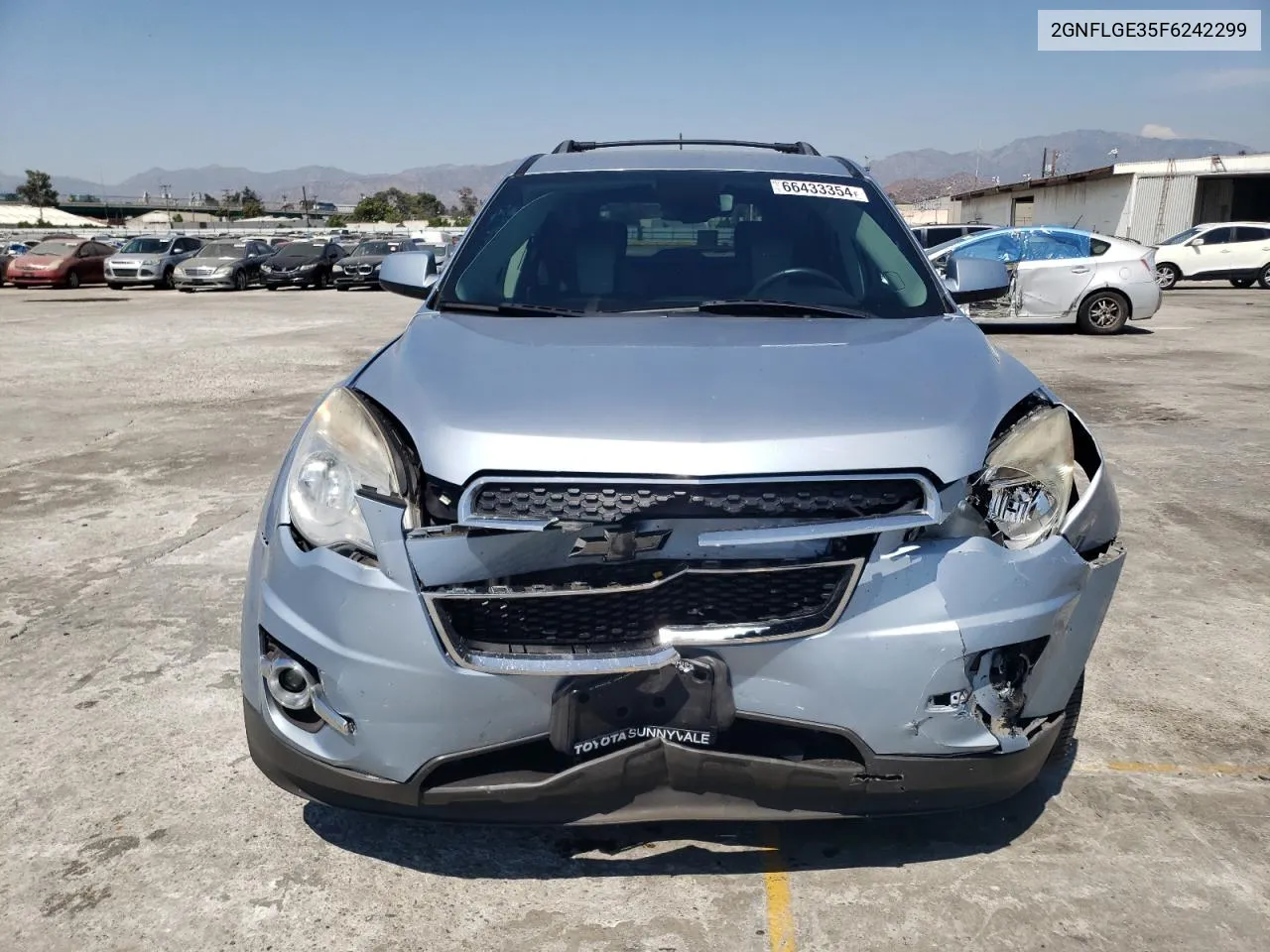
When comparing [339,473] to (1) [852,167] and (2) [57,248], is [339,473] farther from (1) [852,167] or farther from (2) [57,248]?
(2) [57,248]

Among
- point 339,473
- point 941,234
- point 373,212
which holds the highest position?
point 373,212

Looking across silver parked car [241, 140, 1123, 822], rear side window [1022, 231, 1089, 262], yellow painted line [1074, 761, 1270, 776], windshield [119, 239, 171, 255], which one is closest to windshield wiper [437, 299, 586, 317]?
silver parked car [241, 140, 1123, 822]

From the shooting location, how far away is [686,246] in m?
3.42

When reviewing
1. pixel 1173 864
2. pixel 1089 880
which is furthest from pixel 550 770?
pixel 1173 864

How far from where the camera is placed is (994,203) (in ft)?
178

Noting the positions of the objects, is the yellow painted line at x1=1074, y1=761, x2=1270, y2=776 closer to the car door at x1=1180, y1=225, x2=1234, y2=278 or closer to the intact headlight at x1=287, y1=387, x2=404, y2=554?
the intact headlight at x1=287, y1=387, x2=404, y2=554

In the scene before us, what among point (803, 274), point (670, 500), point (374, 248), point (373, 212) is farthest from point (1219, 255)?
point (373, 212)

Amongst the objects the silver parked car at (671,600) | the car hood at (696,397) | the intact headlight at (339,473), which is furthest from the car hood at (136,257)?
the silver parked car at (671,600)

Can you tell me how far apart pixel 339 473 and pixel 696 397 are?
786 millimetres

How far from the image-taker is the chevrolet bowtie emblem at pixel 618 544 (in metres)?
2.01

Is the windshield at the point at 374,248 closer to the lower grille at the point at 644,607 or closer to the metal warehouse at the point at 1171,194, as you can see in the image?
the metal warehouse at the point at 1171,194

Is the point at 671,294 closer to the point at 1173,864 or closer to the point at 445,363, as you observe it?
the point at 445,363

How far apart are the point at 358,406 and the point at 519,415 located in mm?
419

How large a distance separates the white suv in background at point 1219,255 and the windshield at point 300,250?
21.2 metres
